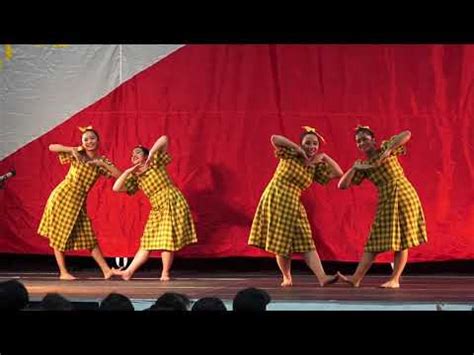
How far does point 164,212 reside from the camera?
6.60 meters

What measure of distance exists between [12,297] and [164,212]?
11.5 feet

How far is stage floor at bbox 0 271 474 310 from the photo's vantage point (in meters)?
5.07

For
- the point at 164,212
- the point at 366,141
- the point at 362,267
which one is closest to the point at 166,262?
the point at 164,212

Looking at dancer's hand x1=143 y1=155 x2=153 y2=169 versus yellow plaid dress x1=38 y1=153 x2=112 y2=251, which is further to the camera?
yellow plaid dress x1=38 y1=153 x2=112 y2=251

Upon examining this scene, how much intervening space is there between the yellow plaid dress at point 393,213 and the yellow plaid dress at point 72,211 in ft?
6.68

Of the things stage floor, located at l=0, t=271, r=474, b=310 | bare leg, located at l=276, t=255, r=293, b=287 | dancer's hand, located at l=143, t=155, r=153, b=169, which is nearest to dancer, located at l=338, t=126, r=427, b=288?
stage floor, located at l=0, t=271, r=474, b=310

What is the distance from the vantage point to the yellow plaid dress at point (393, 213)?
19.5ft

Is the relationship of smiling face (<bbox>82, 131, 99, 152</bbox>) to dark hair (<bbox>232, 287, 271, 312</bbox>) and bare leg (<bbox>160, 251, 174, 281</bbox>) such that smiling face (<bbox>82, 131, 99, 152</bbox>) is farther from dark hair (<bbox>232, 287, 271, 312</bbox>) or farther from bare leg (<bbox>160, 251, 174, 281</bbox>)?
dark hair (<bbox>232, 287, 271, 312</bbox>)

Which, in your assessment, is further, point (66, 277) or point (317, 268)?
point (66, 277)

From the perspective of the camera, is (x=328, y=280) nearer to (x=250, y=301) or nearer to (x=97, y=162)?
(x=97, y=162)

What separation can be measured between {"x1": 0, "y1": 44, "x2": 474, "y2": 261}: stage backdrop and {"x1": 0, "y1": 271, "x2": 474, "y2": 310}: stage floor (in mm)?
411

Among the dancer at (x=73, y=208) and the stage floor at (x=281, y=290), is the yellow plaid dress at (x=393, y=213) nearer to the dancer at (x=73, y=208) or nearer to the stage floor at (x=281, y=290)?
the stage floor at (x=281, y=290)
